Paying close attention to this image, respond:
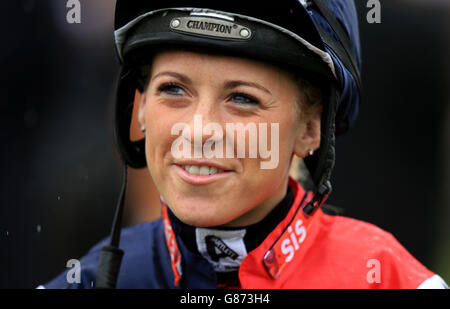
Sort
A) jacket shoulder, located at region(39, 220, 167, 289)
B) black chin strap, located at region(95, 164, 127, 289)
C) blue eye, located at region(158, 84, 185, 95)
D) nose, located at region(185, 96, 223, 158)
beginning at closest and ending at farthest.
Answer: nose, located at region(185, 96, 223, 158), blue eye, located at region(158, 84, 185, 95), black chin strap, located at region(95, 164, 127, 289), jacket shoulder, located at region(39, 220, 167, 289)

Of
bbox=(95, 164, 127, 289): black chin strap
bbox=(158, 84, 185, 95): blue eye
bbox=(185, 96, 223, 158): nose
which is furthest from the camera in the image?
bbox=(95, 164, 127, 289): black chin strap

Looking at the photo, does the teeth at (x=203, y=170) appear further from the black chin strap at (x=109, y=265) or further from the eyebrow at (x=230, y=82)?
the black chin strap at (x=109, y=265)

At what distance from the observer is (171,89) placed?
1971mm

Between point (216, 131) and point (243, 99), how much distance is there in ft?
0.59

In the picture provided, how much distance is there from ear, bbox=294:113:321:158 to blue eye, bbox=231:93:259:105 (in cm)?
32

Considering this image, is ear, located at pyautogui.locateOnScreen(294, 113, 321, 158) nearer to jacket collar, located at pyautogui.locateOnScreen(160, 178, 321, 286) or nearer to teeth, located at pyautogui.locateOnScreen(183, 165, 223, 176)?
jacket collar, located at pyautogui.locateOnScreen(160, 178, 321, 286)

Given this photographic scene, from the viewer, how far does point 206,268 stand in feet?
6.84

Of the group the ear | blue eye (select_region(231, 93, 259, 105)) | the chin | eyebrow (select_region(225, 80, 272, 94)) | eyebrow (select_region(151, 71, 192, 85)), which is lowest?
the chin

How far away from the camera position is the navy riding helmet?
1.81m

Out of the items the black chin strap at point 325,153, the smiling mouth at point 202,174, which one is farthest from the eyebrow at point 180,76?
the black chin strap at point 325,153

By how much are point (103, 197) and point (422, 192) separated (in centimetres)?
276

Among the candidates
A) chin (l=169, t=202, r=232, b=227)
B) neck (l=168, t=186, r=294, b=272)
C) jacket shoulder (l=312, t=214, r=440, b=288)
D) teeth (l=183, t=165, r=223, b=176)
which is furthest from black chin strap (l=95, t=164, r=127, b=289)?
jacket shoulder (l=312, t=214, r=440, b=288)
